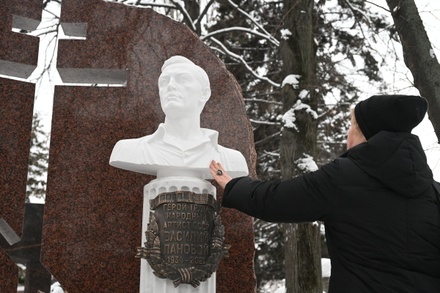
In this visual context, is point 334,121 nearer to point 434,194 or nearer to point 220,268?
point 220,268

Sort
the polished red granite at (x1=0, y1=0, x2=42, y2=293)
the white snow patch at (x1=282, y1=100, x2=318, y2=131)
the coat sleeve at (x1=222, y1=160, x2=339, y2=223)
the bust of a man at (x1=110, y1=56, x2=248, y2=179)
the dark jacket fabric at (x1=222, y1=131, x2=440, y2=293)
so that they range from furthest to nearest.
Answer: the white snow patch at (x1=282, y1=100, x2=318, y2=131), the polished red granite at (x1=0, y1=0, x2=42, y2=293), the bust of a man at (x1=110, y1=56, x2=248, y2=179), the coat sleeve at (x1=222, y1=160, x2=339, y2=223), the dark jacket fabric at (x1=222, y1=131, x2=440, y2=293)

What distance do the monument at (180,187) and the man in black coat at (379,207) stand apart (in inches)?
59.9

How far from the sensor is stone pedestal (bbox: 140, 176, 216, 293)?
4.34 meters

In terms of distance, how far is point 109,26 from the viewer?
620cm

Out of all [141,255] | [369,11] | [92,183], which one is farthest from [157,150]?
[369,11]

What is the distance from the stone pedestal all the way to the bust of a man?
15 centimetres

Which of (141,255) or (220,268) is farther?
(220,268)

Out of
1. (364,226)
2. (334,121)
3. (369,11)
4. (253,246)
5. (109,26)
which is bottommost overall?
(364,226)

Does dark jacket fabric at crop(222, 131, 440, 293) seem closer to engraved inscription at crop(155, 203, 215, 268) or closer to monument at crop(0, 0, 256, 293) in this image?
engraved inscription at crop(155, 203, 215, 268)

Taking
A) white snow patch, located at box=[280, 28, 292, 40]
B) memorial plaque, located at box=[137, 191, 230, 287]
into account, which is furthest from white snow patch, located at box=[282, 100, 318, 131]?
memorial plaque, located at box=[137, 191, 230, 287]

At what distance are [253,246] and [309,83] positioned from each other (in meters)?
3.73

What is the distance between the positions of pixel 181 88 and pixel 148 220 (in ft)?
3.54

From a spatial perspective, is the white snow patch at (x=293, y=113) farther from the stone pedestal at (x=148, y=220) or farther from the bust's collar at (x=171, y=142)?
the stone pedestal at (x=148, y=220)

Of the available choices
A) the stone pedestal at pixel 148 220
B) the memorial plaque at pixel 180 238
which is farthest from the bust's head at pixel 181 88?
the memorial plaque at pixel 180 238
